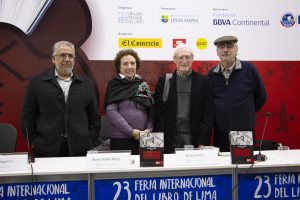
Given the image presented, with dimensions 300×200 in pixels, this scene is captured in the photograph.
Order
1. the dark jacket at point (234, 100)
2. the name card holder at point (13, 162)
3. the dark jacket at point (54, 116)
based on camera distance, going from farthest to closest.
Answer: the dark jacket at point (234, 100)
the dark jacket at point (54, 116)
the name card holder at point (13, 162)

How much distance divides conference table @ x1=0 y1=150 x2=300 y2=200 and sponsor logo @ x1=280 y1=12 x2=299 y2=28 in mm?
2109

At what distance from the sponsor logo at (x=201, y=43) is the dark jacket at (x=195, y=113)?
0.90 meters

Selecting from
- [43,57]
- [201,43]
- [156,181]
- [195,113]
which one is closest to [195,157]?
[156,181]

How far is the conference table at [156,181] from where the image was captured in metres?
1.95

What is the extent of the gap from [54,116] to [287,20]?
2748 mm

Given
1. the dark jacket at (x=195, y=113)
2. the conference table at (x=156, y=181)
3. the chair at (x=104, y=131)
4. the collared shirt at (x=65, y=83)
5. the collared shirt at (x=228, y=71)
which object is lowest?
the conference table at (x=156, y=181)

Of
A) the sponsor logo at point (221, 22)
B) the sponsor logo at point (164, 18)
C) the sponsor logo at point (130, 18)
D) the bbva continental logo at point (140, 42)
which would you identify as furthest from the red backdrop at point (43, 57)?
the sponsor logo at point (221, 22)

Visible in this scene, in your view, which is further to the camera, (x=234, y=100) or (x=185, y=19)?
(x=185, y=19)

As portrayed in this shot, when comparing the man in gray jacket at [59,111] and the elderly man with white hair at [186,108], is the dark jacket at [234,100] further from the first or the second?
the man in gray jacket at [59,111]

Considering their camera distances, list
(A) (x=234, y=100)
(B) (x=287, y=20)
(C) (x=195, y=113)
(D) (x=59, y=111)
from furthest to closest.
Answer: (B) (x=287, y=20)
(A) (x=234, y=100)
(C) (x=195, y=113)
(D) (x=59, y=111)

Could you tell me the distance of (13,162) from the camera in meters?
1.95

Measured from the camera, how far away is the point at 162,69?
143 inches

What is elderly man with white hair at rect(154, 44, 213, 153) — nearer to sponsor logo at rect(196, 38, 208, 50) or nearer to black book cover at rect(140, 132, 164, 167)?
black book cover at rect(140, 132, 164, 167)

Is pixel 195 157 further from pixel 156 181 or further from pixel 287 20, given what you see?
pixel 287 20
